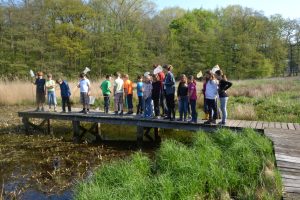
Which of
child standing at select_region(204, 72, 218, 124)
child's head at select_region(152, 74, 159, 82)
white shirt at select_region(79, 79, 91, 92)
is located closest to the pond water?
white shirt at select_region(79, 79, 91, 92)

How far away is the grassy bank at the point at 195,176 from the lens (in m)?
5.50

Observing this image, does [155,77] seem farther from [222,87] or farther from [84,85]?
[84,85]

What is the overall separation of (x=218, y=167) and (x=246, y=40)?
34492 mm

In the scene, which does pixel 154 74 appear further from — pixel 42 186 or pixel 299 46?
pixel 299 46

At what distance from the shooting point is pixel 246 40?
127ft

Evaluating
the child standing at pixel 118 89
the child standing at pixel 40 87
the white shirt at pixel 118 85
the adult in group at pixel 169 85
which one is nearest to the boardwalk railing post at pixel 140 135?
the child standing at pixel 118 89

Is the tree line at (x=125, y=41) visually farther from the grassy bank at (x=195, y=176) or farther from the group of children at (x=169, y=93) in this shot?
the grassy bank at (x=195, y=176)

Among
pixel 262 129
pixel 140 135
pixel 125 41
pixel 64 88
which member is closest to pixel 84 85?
pixel 64 88

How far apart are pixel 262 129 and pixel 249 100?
8507 millimetres

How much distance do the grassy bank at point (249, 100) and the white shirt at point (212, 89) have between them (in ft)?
11.9

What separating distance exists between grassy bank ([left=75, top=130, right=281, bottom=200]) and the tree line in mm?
20547

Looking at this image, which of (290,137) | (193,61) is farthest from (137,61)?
(290,137)

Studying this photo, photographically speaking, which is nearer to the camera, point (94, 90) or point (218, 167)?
point (218, 167)

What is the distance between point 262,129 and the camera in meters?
9.59
